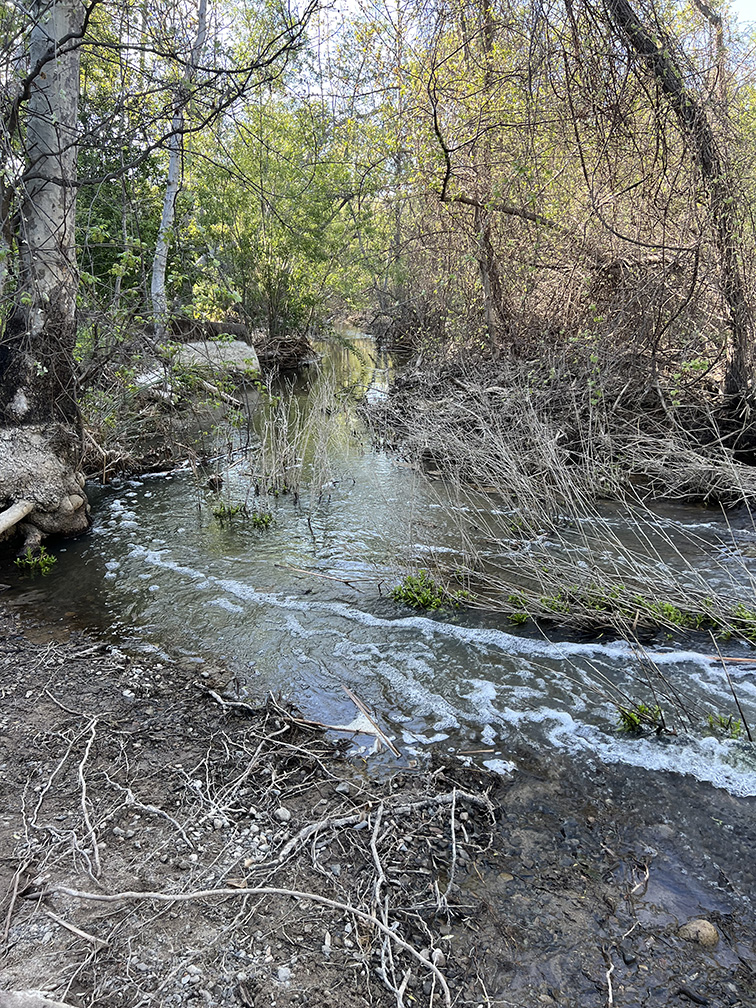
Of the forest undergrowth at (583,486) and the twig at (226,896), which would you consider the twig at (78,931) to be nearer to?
the twig at (226,896)

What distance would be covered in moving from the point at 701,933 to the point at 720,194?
7.71 metres

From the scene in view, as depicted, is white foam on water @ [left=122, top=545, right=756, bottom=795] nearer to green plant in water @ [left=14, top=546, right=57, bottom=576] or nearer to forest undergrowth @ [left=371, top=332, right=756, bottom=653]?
forest undergrowth @ [left=371, top=332, right=756, bottom=653]

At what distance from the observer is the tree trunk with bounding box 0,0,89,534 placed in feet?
18.8

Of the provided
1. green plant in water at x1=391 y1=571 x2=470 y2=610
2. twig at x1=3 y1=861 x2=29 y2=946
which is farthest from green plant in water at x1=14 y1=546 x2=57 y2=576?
twig at x1=3 y1=861 x2=29 y2=946

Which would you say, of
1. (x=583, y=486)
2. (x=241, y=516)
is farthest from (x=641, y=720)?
(x=241, y=516)

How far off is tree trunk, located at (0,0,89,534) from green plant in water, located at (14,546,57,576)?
433mm

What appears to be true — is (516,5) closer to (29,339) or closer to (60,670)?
(29,339)

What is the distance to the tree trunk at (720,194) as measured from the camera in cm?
552

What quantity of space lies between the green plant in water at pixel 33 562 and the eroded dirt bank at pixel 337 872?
269 centimetres

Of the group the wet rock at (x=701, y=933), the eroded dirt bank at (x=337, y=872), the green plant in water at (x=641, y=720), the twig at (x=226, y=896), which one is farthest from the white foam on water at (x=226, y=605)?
the wet rock at (x=701, y=933)

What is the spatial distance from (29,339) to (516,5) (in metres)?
5.21

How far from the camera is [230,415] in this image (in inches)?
349

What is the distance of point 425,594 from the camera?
5590 millimetres

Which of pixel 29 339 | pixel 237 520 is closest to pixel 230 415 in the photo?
pixel 237 520
